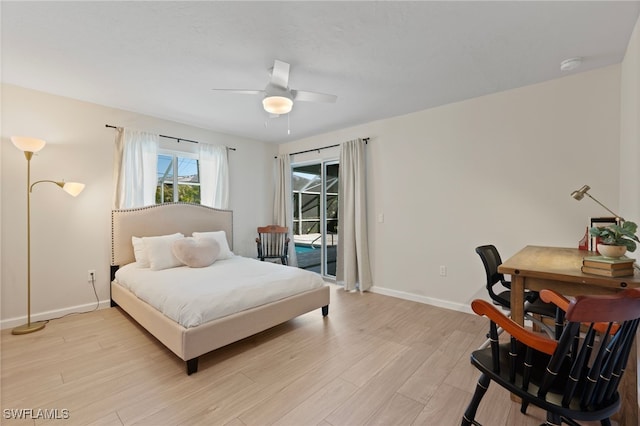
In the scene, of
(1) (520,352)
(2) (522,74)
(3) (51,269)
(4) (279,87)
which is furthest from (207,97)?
(1) (520,352)

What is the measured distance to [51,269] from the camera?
3162 millimetres

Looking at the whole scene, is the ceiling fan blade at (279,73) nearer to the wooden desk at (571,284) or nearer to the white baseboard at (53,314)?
the wooden desk at (571,284)

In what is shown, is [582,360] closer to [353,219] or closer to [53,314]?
[353,219]

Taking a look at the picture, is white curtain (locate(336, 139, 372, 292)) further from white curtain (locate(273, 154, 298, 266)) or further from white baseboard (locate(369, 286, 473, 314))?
white curtain (locate(273, 154, 298, 266))

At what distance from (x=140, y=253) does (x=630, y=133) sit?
16.1 ft

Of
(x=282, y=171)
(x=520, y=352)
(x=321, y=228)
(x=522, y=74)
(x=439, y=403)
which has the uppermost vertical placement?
(x=522, y=74)

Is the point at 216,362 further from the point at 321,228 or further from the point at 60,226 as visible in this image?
the point at 321,228

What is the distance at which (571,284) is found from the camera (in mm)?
1636

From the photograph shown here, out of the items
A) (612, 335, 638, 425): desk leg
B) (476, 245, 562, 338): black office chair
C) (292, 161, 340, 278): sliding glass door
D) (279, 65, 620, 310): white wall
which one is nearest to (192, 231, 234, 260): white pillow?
(292, 161, 340, 278): sliding glass door

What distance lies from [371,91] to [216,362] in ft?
9.97

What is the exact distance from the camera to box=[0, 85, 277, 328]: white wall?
9.63ft

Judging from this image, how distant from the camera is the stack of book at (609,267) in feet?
4.99

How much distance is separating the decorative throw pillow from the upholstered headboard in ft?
1.97

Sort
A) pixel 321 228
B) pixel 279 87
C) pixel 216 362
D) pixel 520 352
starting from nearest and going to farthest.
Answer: pixel 520 352
pixel 216 362
pixel 279 87
pixel 321 228
